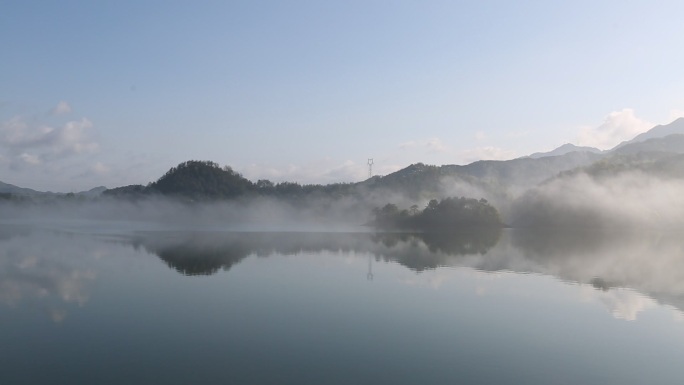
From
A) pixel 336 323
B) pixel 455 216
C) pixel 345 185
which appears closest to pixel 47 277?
pixel 336 323

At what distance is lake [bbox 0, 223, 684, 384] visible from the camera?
491 inches

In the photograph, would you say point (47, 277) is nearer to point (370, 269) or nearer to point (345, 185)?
point (370, 269)

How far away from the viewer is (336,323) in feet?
56.7

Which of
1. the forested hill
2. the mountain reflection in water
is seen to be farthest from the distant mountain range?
the mountain reflection in water

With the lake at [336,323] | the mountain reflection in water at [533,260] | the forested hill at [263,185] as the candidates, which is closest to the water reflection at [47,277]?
the lake at [336,323]

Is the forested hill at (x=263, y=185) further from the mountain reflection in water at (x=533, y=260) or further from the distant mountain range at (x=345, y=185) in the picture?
the mountain reflection in water at (x=533, y=260)

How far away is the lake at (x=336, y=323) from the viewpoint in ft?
40.9

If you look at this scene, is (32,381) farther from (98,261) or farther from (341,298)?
(98,261)

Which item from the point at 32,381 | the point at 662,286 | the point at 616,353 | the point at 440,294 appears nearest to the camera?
the point at 32,381

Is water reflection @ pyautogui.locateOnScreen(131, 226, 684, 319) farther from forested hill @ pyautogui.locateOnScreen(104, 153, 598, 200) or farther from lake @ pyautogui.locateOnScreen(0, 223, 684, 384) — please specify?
forested hill @ pyautogui.locateOnScreen(104, 153, 598, 200)

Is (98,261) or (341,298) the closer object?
(341,298)

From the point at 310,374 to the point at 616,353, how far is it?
940 cm

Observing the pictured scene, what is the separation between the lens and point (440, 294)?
23172mm

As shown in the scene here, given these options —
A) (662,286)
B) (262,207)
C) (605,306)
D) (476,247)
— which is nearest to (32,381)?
(605,306)
